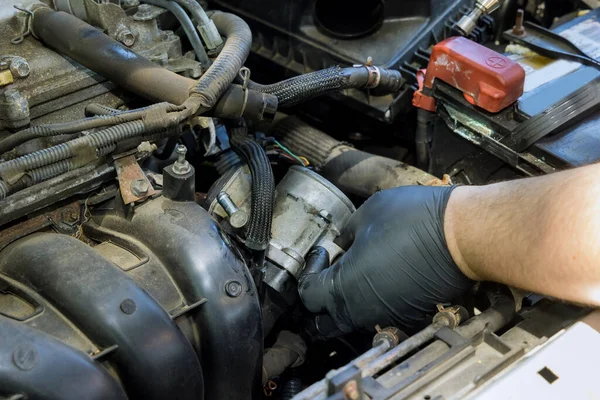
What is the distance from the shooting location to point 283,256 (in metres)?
1.44

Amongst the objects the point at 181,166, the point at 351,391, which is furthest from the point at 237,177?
the point at 351,391

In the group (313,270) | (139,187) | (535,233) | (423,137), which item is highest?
(535,233)

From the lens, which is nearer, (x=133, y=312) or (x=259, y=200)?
Result: (x=133, y=312)

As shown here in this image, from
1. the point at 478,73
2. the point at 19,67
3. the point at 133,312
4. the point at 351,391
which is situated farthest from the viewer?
the point at 478,73

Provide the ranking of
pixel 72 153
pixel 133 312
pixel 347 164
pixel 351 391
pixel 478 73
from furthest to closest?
pixel 347 164 → pixel 478 73 → pixel 72 153 → pixel 133 312 → pixel 351 391

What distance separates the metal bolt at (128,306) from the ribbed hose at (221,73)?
0.40 metres

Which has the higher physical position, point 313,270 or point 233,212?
point 233,212

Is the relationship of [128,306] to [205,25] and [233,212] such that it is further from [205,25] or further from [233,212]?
[205,25]

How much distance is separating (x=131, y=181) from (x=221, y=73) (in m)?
0.29

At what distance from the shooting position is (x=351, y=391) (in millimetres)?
867

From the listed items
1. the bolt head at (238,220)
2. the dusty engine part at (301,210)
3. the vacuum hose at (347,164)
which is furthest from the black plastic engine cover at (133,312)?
the vacuum hose at (347,164)

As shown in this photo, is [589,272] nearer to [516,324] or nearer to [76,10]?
[516,324]

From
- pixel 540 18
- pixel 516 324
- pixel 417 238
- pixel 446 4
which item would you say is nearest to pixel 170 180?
pixel 417 238

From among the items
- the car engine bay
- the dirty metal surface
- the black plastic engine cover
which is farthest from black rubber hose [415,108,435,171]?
the dirty metal surface
